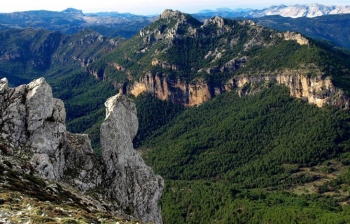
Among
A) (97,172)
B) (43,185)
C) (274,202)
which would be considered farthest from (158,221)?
(274,202)

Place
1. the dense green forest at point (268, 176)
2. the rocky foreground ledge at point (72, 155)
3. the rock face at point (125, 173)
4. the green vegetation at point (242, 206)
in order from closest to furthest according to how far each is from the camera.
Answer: the rocky foreground ledge at point (72, 155) < the rock face at point (125, 173) < the green vegetation at point (242, 206) < the dense green forest at point (268, 176)

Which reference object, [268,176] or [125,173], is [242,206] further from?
[125,173]

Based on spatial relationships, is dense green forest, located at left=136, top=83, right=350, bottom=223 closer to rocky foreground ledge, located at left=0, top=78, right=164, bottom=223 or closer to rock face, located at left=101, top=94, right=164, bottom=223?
rock face, located at left=101, top=94, right=164, bottom=223

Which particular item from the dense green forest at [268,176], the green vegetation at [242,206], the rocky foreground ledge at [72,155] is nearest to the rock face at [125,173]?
the rocky foreground ledge at [72,155]

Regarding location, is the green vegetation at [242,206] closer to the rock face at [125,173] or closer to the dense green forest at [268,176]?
the dense green forest at [268,176]

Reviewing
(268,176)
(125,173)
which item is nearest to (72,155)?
(125,173)

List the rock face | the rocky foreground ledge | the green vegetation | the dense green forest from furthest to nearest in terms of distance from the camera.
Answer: the dense green forest, the green vegetation, the rock face, the rocky foreground ledge

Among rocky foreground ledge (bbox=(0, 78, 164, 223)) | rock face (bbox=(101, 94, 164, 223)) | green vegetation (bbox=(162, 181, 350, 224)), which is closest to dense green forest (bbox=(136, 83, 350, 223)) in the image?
green vegetation (bbox=(162, 181, 350, 224))

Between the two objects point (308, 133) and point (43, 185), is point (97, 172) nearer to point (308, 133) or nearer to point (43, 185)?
point (43, 185)
